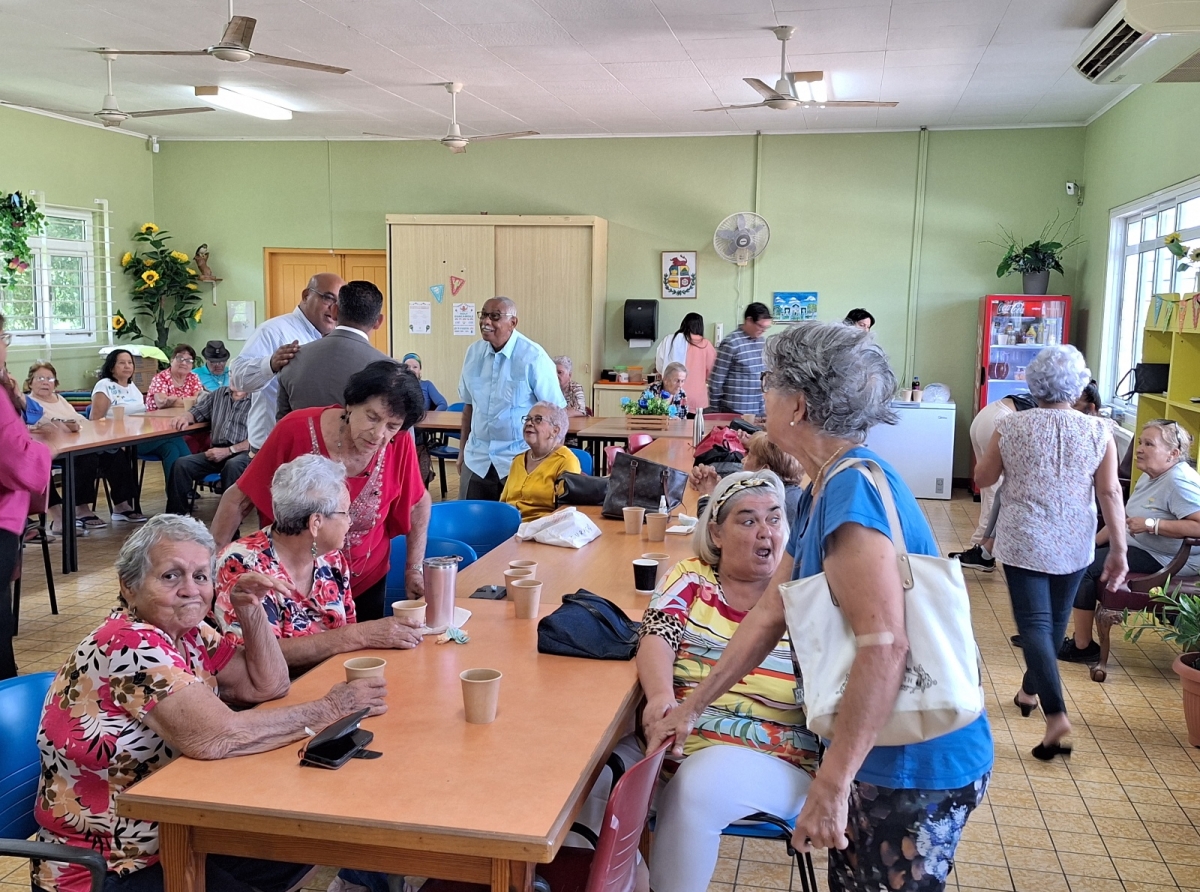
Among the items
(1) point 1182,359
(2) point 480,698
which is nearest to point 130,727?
(2) point 480,698

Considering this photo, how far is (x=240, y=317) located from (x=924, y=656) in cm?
1059

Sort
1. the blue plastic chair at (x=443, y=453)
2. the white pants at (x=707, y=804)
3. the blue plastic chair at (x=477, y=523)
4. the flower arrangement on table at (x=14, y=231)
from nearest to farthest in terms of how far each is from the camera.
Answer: the white pants at (x=707, y=804), the blue plastic chair at (x=477, y=523), the blue plastic chair at (x=443, y=453), the flower arrangement on table at (x=14, y=231)

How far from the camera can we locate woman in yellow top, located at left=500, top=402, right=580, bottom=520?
433 cm

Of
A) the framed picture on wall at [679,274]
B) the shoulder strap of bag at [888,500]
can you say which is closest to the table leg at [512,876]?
the shoulder strap of bag at [888,500]

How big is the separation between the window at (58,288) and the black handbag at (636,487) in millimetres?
7361

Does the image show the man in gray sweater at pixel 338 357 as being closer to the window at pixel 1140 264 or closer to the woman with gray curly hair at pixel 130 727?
the woman with gray curly hair at pixel 130 727

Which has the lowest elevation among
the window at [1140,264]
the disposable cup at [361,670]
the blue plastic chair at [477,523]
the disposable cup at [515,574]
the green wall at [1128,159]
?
the blue plastic chair at [477,523]

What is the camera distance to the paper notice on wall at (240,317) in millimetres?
10953

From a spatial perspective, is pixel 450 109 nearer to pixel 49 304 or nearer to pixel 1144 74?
pixel 49 304

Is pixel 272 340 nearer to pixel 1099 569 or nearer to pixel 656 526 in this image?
pixel 656 526

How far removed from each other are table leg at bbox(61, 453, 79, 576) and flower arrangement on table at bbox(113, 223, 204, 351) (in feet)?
16.5

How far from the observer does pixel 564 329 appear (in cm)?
999

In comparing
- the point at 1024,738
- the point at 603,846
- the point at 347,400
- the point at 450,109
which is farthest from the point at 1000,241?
the point at 603,846

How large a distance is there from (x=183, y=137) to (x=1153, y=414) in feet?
31.8
